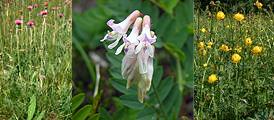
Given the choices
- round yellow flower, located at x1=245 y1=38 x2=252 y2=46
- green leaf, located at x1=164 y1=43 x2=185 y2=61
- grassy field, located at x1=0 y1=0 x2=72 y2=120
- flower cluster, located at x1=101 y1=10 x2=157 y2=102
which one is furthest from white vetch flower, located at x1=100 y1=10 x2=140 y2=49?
green leaf, located at x1=164 y1=43 x2=185 y2=61

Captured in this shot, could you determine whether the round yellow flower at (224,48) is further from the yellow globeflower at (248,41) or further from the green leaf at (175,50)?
the green leaf at (175,50)

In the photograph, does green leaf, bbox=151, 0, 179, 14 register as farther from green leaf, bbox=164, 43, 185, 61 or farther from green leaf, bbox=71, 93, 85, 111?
green leaf, bbox=71, 93, 85, 111

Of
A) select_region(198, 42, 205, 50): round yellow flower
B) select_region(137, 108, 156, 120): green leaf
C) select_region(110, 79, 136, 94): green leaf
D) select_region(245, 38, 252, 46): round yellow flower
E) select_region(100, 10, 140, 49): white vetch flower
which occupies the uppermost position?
select_region(100, 10, 140, 49): white vetch flower

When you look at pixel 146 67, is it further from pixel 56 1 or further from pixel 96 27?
pixel 96 27

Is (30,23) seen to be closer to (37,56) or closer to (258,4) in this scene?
(37,56)

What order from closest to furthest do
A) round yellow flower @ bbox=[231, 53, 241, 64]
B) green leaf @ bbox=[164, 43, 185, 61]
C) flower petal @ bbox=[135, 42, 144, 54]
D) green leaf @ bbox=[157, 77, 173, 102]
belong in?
flower petal @ bbox=[135, 42, 144, 54]
round yellow flower @ bbox=[231, 53, 241, 64]
green leaf @ bbox=[157, 77, 173, 102]
green leaf @ bbox=[164, 43, 185, 61]

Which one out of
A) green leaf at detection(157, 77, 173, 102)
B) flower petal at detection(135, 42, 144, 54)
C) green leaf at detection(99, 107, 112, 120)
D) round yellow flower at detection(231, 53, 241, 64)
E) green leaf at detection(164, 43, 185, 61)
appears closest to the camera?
flower petal at detection(135, 42, 144, 54)

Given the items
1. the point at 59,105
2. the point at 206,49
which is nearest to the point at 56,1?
the point at 59,105
